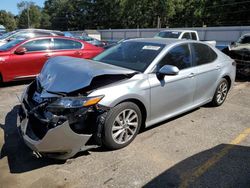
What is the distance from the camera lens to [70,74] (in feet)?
11.8

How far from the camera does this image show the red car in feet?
23.0

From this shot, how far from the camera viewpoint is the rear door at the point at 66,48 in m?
7.83

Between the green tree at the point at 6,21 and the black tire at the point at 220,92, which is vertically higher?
the green tree at the point at 6,21

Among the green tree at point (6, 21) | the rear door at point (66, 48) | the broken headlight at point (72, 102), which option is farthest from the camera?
the green tree at point (6, 21)

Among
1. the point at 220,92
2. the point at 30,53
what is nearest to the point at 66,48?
the point at 30,53

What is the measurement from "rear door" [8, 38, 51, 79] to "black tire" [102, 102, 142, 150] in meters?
4.59

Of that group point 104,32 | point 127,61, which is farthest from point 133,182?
point 104,32

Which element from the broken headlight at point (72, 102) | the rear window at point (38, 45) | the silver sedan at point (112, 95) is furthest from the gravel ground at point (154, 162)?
the rear window at point (38, 45)

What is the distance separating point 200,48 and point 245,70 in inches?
163

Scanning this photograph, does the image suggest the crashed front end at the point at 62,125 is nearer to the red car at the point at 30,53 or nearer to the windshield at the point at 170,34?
the red car at the point at 30,53

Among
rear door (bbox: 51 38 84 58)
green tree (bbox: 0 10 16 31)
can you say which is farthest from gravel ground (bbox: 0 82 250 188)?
green tree (bbox: 0 10 16 31)

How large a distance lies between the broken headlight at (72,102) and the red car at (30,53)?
4450 millimetres

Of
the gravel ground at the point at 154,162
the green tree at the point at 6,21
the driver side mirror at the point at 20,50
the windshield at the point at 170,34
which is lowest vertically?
the gravel ground at the point at 154,162

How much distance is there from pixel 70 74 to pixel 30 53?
4304 mm
